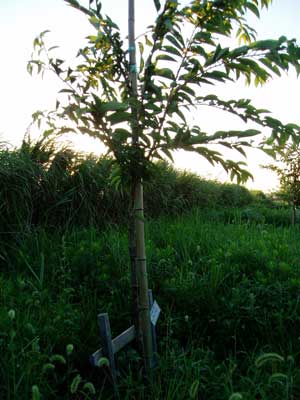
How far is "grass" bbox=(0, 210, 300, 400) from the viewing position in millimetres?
2320

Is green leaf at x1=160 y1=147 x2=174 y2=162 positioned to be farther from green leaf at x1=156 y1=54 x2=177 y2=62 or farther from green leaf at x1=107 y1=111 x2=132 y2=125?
green leaf at x1=156 y1=54 x2=177 y2=62

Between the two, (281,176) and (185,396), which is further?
(281,176)

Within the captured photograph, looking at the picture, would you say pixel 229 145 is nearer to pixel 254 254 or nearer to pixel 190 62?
pixel 190 62

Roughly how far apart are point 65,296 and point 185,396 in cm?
124

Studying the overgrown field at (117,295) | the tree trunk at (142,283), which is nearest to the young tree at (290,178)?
the overgrown field at (117,295)

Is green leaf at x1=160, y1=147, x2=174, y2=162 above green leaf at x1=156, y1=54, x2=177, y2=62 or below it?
below

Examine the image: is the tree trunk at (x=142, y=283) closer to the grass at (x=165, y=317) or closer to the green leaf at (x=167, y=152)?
the grass at (x=165, y=317)

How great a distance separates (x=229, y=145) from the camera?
191 cm

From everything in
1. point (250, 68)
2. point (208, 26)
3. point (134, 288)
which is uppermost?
point (208, 26)

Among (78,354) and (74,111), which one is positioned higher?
(74,111)

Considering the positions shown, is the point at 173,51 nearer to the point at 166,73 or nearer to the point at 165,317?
the point at 166,73

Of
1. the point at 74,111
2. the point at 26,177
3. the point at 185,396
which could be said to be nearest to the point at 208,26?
the point at 74,111

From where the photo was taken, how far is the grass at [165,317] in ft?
7.61

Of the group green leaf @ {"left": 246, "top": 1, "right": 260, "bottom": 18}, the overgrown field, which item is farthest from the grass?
green leaf @ {"left": 246, "top": 1, "right": 260, "bottom": 18}
